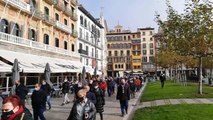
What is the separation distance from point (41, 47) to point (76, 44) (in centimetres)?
1725

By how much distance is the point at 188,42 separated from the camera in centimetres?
1977

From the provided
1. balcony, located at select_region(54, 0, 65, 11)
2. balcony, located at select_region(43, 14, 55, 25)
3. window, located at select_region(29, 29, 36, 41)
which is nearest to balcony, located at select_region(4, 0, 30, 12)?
window, located at select_region(29, 29, 36, 41)

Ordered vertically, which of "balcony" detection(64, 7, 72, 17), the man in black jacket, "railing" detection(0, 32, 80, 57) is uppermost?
"balcony" detection(64, 7, 72, 17)

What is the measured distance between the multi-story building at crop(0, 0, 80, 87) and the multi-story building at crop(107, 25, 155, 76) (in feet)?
189

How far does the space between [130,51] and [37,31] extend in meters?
73.7

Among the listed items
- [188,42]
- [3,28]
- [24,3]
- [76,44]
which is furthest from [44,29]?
[188,42]

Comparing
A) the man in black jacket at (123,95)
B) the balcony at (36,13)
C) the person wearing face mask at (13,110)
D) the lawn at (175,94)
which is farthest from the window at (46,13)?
the person wearing face mask at (13,110)

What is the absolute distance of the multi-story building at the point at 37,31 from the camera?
24.2 meters

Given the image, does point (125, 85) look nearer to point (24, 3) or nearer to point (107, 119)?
point (107, 119)

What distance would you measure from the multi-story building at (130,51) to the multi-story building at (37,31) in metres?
57.7

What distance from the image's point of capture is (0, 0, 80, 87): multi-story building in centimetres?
2417

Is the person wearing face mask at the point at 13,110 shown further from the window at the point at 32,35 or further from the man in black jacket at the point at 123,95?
the window at the point at 32,35

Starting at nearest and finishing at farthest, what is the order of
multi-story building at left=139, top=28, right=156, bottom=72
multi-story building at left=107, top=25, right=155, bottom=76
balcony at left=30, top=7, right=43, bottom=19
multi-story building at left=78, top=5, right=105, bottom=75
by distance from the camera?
balcony at left=30, top=7, right=43, bottom=19 < multi-story building at left=78, top=5, right=105, bottom=75 < multi-story building at left=139, top=28, right=156, bottom=72 < multi-story building at left=107, top=25, right=155, bottom=76

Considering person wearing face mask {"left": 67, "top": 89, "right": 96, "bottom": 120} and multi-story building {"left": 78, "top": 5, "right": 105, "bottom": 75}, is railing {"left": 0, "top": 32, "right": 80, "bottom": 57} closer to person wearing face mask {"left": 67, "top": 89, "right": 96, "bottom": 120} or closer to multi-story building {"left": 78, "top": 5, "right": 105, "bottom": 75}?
multi-story building {"left": 78, "top": 5, "right": 105, "bottom": 75}
